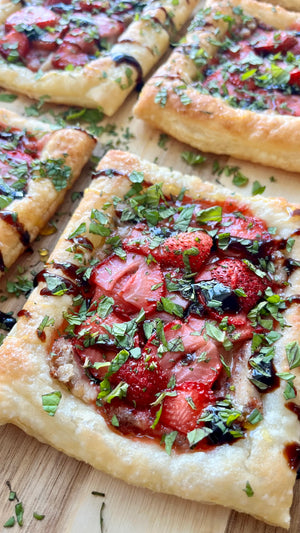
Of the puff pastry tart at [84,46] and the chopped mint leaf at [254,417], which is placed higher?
the puff pastry tart at [84,46]

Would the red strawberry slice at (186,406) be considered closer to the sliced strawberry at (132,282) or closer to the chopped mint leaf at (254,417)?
the chopped mint leaf at (254,417)

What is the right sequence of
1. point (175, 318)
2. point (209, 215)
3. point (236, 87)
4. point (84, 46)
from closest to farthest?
point (175, 318) < point (209, 215) < point (236, 87) < point (84, 46)

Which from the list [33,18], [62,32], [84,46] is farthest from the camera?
[33,18]

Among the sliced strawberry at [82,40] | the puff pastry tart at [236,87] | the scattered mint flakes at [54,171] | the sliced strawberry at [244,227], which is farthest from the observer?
the sliced strawberry at [82,40]

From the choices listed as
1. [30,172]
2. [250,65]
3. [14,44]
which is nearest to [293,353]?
[30,172]

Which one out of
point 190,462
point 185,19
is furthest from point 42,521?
point 185,19

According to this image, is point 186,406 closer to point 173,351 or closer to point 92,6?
point 173,351

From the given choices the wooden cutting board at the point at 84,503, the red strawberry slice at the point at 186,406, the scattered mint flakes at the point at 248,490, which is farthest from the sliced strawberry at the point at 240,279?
the wooden cutting board at the point at 84,503

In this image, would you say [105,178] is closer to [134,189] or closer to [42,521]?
[134,189]
